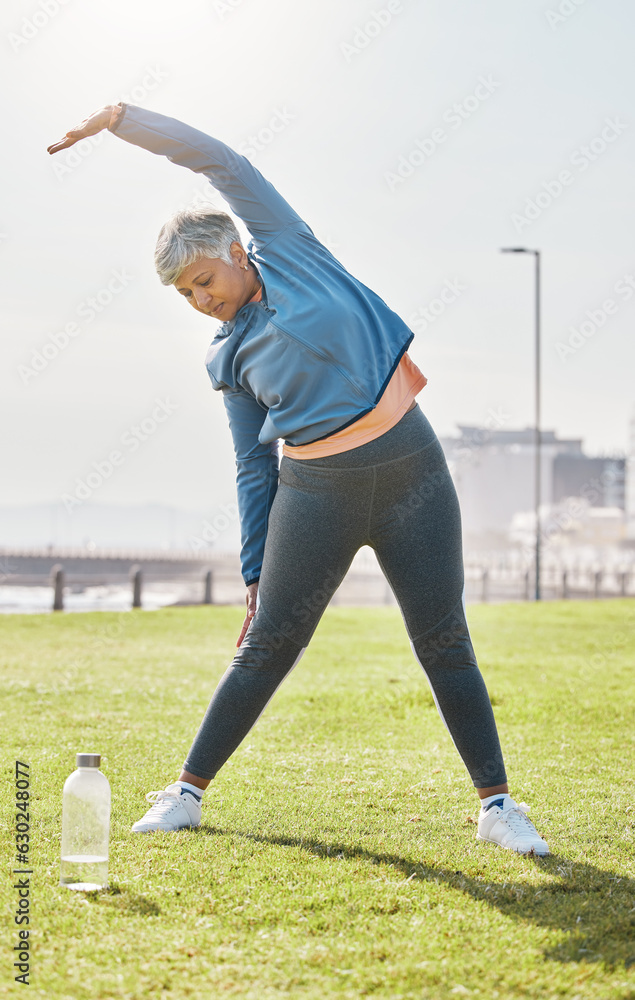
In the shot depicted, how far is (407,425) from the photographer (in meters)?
3.07

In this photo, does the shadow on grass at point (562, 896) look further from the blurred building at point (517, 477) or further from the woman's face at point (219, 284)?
the blurred building at point (517, 477)

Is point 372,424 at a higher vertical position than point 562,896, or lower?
higher

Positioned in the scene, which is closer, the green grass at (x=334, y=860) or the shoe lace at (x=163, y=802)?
the green grass at (x=334, y=860)

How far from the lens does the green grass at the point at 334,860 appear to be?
204 cm

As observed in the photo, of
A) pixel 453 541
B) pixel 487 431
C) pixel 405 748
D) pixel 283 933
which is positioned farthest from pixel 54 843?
pixel 487 431

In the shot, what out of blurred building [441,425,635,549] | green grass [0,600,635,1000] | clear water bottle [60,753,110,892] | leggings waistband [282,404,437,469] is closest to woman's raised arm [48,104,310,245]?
leggings waistband [282,404,437,469]

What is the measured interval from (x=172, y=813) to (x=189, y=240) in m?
1.77

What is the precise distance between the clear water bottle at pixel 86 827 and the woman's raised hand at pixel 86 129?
70.0 inches

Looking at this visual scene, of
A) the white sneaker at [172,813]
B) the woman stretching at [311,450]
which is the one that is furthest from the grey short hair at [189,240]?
the white sneaker at [172,813]

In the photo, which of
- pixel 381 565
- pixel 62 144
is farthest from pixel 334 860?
pixel 62 144

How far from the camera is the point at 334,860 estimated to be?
9.30 feet

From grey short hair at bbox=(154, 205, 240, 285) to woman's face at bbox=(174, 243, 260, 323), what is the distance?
0.07 ft

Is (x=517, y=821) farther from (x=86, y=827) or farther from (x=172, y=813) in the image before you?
→ (x=86, y=827)

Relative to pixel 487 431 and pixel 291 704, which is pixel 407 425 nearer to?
pixel 291 704
